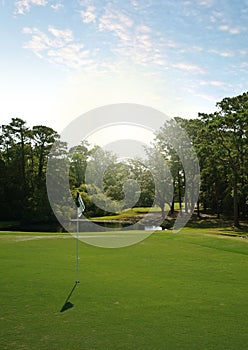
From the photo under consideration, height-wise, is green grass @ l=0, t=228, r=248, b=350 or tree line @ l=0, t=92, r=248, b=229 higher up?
tree line @ l=0, t=92, r=248, b=229

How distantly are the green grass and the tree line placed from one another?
3086cm

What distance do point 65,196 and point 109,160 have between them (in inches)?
271

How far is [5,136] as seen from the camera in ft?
175

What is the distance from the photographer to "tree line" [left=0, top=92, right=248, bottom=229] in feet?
157

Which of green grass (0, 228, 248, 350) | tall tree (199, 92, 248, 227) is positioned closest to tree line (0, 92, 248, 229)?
tall tree (199, 92, 248, 227)

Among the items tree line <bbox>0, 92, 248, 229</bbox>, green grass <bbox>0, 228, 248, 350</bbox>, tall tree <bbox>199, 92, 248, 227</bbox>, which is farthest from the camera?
tree line <bbox>0, 92, 248, 229</bbox>

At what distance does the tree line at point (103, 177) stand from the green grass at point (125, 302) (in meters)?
30.9

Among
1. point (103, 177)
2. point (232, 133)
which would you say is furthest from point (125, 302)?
point (103, 177)

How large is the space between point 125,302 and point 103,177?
41.7 m

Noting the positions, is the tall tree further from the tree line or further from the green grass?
the green grass

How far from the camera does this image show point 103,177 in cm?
4962

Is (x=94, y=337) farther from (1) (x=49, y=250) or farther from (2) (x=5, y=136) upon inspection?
(2) (x=5, y=136)

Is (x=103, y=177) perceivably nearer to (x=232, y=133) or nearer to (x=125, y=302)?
(x=232, y=133)

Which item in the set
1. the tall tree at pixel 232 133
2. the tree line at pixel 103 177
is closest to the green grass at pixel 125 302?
the tall tree at pixel 232 133
